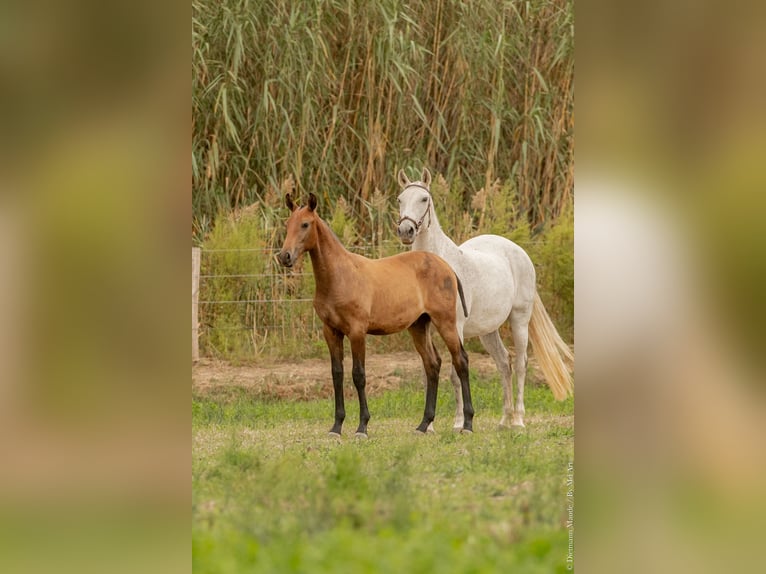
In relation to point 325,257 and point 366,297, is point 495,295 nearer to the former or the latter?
point 366,297

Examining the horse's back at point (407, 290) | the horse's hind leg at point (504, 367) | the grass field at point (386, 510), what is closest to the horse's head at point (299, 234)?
the horse's back at point (407, 290)

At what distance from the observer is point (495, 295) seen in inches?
306

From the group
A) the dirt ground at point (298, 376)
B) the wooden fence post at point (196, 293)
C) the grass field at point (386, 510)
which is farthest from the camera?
the wooden fence post at point (196, 293)

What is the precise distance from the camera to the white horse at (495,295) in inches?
A: 298

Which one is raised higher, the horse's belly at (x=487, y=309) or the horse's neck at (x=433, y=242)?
the horse's neck at (x=433, y=242)

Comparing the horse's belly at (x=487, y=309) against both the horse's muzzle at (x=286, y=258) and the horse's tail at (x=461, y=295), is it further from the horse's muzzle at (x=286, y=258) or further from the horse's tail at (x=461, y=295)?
the horse's muzzle at (x=286, y=258)

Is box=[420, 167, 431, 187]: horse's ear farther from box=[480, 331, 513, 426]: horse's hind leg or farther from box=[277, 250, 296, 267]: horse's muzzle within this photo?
box=[277, 250, 296, 267]: horse's muzzle

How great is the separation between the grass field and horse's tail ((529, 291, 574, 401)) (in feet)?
6.24

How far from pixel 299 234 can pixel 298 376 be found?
2432mm

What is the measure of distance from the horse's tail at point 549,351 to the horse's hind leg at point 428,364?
1.03m

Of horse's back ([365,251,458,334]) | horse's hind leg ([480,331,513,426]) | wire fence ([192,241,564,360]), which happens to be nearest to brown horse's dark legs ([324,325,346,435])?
horse's back ([365,251,458,334])
